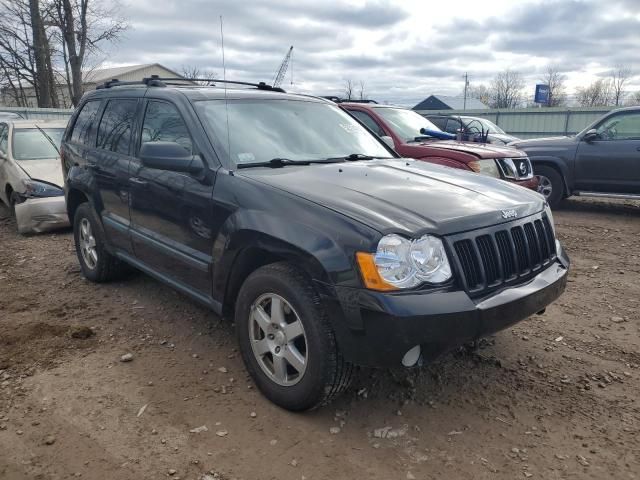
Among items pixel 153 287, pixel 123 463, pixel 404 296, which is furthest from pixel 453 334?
pixel 153 287

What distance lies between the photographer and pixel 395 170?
3.67m

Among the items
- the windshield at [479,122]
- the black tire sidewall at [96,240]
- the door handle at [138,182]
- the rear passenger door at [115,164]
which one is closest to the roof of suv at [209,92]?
the rear passenger door at [115,164]

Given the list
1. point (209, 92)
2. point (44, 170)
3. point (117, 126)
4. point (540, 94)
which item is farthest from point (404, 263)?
point (540, 94)

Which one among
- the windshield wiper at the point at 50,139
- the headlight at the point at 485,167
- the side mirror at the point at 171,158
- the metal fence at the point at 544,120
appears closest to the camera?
the side mirror at the point at 171,158

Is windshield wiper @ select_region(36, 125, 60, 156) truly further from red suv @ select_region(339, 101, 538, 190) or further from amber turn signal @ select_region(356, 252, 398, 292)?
amber turn signal @ select_region(356, 252, 398, 292)

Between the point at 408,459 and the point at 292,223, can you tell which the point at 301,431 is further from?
the point at 292,223

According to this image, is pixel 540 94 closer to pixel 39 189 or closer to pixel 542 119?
pixel 542 119

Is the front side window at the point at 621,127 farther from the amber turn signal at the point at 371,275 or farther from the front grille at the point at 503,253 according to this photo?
the amber turn signal at the point at 371,275

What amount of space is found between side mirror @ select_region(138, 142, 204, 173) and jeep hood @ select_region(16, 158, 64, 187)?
5.02 metres

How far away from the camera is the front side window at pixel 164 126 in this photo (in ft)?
12.2

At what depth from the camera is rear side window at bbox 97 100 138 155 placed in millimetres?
4379

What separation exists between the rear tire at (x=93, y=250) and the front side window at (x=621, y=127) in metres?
7.65

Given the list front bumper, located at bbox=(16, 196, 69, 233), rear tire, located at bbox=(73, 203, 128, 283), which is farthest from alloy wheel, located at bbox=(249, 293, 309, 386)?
front bumper, located at bbox=(16, 196, 69, 233)

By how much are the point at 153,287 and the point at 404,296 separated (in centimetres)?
331
